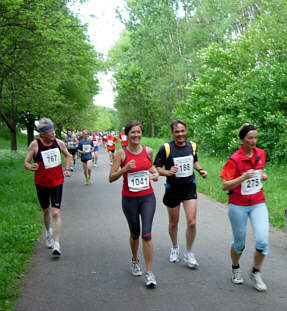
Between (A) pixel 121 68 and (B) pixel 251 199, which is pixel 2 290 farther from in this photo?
(A) pixel 121 68

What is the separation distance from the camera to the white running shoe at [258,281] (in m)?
4.59

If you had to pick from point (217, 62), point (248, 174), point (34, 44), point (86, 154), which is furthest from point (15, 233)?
point (217, 62)

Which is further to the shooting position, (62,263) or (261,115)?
(261,115)

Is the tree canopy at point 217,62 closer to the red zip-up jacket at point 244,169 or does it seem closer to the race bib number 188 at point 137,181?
the red zip-up jacket at point 244,169

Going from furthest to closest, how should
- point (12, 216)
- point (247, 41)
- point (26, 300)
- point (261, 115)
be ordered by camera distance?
point (247, 41) < point (261, 115) < point (12, 216) < point (26, 300)

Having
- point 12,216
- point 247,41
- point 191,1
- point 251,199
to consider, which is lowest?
point 12,216

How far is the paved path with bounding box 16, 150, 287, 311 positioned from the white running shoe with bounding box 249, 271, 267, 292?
0.23 feet

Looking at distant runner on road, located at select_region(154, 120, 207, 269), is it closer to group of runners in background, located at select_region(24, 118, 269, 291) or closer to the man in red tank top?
A: group of runners in background, located at select_region(24, 118, 269, 291)

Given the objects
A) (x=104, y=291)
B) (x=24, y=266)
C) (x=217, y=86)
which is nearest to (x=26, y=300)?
(x=104, y=291)

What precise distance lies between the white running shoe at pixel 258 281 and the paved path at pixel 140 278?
0.23 ft

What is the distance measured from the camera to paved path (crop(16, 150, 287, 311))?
4371 millimetres

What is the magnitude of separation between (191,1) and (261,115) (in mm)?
16754

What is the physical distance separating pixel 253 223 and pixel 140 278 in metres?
1.55

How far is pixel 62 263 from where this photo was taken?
19.6 ft
